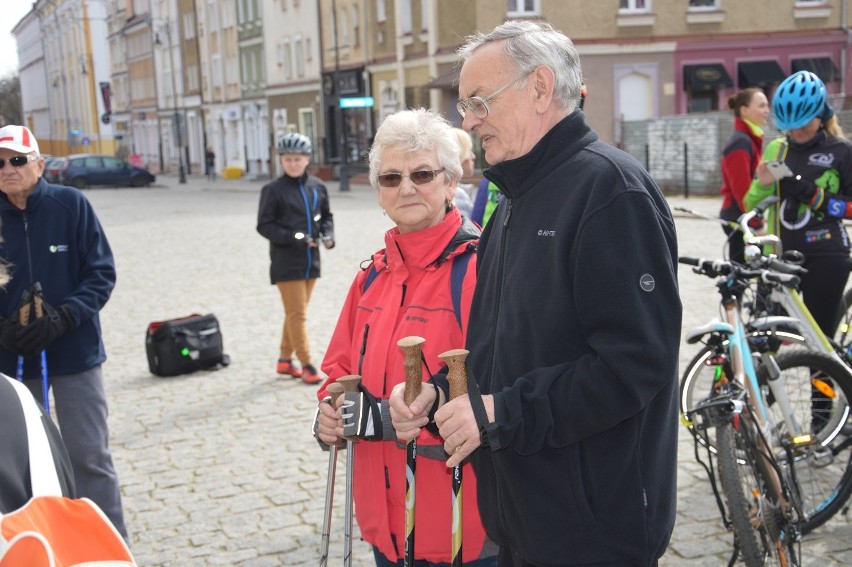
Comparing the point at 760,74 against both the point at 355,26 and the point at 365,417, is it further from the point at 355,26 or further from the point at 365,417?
the point at 365,417

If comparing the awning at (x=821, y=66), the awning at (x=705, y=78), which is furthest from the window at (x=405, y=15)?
the awning at (x=821, y=66)

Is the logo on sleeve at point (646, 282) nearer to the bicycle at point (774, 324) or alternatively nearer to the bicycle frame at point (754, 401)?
the bicycle frame at point (754, 401)

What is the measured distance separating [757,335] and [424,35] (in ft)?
117

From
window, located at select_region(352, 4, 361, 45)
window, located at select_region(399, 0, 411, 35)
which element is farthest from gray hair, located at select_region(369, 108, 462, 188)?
window, located at select_region(352, 4, 361, 45)

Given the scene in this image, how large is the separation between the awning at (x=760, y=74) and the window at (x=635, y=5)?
385 centimetres

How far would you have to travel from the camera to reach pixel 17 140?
15.6ft

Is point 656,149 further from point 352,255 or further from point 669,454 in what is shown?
point 669,454

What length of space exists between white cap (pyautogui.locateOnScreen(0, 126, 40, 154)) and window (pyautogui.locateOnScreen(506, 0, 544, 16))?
105 feet

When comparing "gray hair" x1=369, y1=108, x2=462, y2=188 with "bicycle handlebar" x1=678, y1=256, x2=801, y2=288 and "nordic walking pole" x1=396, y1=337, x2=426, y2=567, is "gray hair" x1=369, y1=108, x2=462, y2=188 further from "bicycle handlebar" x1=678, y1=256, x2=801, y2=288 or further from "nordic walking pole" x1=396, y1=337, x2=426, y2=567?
"bicycle handlebar" x1=678, y1=256, x2=801, y2=288

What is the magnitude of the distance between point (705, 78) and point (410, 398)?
34471 mm

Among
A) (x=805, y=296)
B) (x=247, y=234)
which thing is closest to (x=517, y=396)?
(x=805, y=296)

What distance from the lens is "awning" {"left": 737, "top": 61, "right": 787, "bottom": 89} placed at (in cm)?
3519

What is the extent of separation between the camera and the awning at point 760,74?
35.2 meters

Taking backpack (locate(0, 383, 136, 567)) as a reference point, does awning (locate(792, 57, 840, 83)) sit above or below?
above
